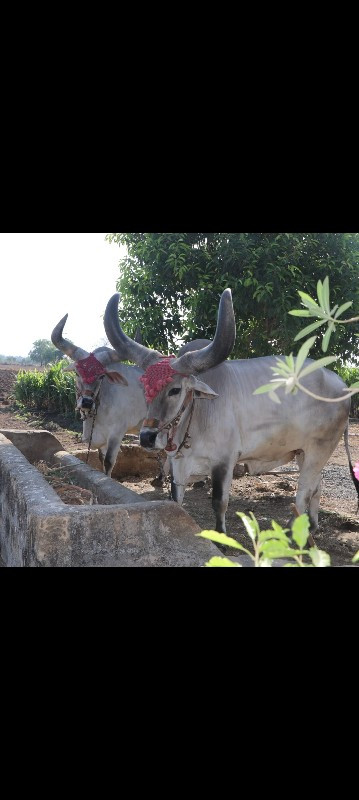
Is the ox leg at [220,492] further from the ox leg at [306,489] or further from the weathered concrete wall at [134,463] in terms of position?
the weathered concrete wall at [134,463]

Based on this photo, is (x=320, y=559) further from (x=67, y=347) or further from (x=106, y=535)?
(x=67, y=347)

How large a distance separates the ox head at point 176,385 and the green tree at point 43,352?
55.6 metres

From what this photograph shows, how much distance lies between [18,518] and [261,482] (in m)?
4.70

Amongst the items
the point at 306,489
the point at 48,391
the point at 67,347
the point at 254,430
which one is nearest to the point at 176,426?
the point at 254,430

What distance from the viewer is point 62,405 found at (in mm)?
14133

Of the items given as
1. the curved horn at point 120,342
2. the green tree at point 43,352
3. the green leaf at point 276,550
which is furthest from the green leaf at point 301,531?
the green tree at point 43,352

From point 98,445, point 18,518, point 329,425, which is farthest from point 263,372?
point 18,518

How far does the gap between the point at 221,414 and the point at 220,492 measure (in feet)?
1.87

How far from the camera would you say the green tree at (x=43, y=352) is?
6244 cm

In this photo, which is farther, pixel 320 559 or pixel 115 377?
pixel 115 377

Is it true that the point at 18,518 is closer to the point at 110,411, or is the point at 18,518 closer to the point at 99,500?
the point at 99,500

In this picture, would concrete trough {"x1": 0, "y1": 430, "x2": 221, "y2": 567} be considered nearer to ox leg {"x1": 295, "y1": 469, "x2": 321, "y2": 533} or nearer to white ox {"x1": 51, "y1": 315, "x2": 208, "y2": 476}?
ox leg {"x1": 295, "y1": 469, "x2": 321, "y2": 533}

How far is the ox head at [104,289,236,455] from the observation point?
13.4ft

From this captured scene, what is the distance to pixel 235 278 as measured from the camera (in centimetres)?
633
